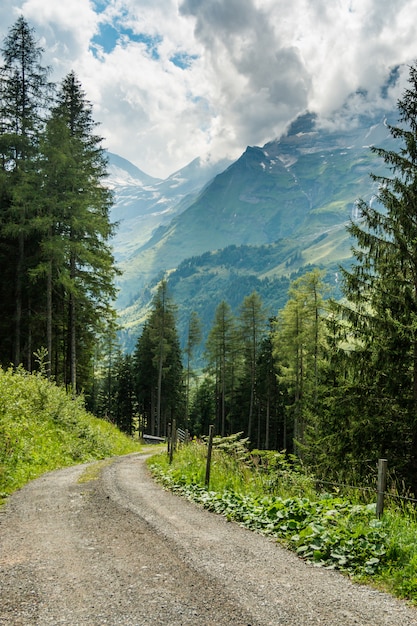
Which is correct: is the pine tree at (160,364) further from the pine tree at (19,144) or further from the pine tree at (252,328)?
the pine tree at (19,144)

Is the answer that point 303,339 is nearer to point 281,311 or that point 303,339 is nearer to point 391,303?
point 281,311

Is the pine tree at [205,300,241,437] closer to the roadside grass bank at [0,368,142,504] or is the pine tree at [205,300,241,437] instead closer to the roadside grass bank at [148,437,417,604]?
the roadside grass bank at [0,368,142,504]

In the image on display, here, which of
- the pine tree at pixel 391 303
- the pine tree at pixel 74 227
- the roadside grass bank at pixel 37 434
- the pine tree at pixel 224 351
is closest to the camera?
the roadside grass bank at pixel 37 434

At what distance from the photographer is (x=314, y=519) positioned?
7523 millimetres

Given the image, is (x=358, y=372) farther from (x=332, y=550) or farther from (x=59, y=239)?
(x=59, y=239)

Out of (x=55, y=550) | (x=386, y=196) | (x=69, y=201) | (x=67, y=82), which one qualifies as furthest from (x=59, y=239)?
(x=55, y=550)

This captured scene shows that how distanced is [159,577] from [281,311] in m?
31.1

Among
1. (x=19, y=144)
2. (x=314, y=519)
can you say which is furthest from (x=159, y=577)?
(x=19, y=144)

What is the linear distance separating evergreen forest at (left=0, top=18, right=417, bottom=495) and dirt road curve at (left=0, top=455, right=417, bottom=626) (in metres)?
7.66

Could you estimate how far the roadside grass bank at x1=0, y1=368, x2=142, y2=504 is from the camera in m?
12.7

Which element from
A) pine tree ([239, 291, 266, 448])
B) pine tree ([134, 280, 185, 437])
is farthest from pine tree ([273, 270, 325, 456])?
pine tree ([134, 280, 185, 437])

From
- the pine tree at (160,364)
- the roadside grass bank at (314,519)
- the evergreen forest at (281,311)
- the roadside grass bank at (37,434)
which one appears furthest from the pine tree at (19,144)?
the pine tree at (160,364)

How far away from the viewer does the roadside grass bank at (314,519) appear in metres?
5.89

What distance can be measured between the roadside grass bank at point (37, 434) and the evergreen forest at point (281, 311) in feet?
5.83
